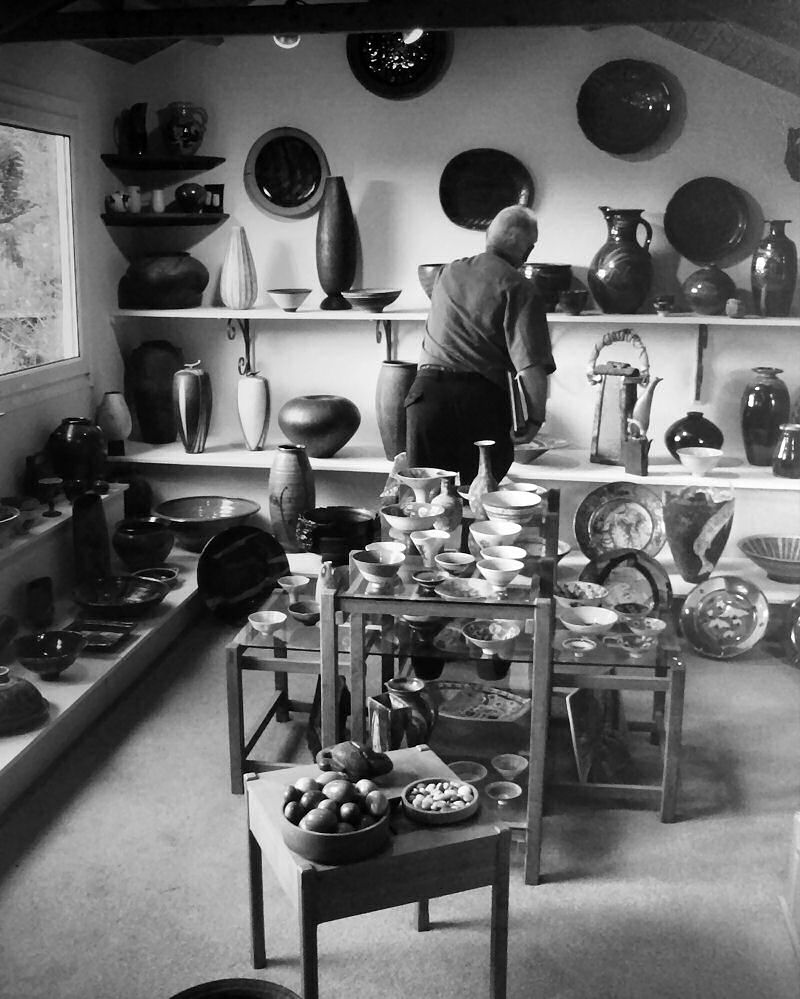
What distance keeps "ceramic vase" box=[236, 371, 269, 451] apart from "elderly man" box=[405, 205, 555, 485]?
1135 mm

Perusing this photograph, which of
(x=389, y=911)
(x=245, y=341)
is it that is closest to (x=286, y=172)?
(x=245, y=341)

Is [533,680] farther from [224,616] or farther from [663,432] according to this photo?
[663,432]

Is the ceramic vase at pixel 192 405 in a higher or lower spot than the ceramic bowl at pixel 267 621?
higher

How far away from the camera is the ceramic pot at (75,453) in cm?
461

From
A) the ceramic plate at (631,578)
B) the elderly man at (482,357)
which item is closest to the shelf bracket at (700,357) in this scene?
the elderly man at (482,357)

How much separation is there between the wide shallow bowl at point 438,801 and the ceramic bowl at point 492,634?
634 millimetres

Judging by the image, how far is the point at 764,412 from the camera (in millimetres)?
4863

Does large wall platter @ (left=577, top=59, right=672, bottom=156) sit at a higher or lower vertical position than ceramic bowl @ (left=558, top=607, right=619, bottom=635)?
higher

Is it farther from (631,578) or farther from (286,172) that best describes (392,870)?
(286,172)

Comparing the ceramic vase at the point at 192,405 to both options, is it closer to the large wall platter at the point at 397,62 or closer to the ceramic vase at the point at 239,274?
the ceramic vase at the point at 239,274

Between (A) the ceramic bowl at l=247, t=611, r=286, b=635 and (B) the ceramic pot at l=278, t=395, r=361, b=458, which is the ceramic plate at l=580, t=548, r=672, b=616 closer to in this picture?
(A) the ceramic bowl at l=247, t=611, r=286, b=635

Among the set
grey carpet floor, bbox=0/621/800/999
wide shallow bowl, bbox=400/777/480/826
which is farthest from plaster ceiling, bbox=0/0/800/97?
wide shallow bowl, bbox=400/777/480/826

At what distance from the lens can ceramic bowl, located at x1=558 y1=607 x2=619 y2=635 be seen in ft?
10.8

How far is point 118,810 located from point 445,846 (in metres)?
1.41
